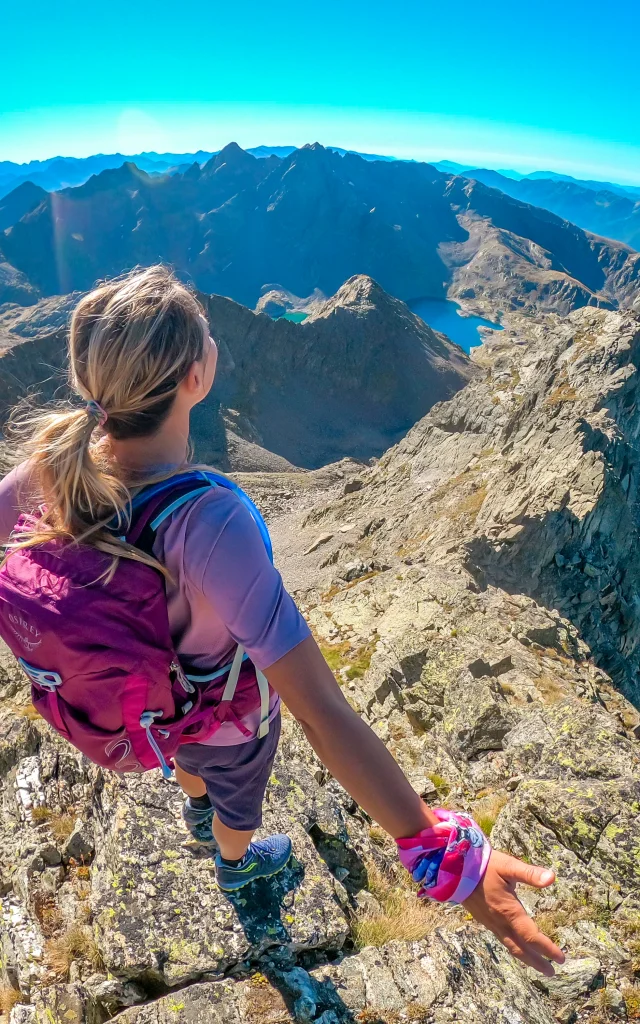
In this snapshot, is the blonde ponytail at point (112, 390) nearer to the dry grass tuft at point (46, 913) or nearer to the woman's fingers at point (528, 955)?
the woman's fingers at point (528, 955)

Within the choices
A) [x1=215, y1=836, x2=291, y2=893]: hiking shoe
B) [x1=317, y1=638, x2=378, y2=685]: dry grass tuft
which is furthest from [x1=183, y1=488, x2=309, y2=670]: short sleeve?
[x1=317, y1=638, x2=378, y2=685]: dry grass tuft

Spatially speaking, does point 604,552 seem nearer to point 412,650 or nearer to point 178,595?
point 412,650

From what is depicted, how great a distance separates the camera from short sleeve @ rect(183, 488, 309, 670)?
282cm

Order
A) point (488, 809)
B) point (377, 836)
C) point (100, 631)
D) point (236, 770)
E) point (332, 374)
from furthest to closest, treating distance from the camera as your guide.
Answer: point (332, 374) < point (488, 809) < point (377, 836) < point (236, 770) < point (100, 631)

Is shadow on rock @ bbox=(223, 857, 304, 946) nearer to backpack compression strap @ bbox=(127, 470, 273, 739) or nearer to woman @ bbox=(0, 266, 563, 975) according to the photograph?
woman @ bbox=(0, 266, 563, 975)

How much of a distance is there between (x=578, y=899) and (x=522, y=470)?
29.3 meters

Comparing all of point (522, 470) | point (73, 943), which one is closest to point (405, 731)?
point (73, 943)

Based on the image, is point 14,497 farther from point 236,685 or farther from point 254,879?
point 254,879

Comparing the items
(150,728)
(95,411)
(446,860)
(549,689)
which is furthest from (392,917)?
(549,689)

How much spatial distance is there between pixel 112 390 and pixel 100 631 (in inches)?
50.1

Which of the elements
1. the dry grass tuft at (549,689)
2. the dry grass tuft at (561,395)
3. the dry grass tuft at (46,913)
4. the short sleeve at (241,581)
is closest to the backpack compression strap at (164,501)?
the short sleeve at (241,581)

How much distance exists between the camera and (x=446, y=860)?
120 inches

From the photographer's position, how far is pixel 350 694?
1403cm

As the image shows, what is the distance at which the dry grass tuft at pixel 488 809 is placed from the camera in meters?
8.31
